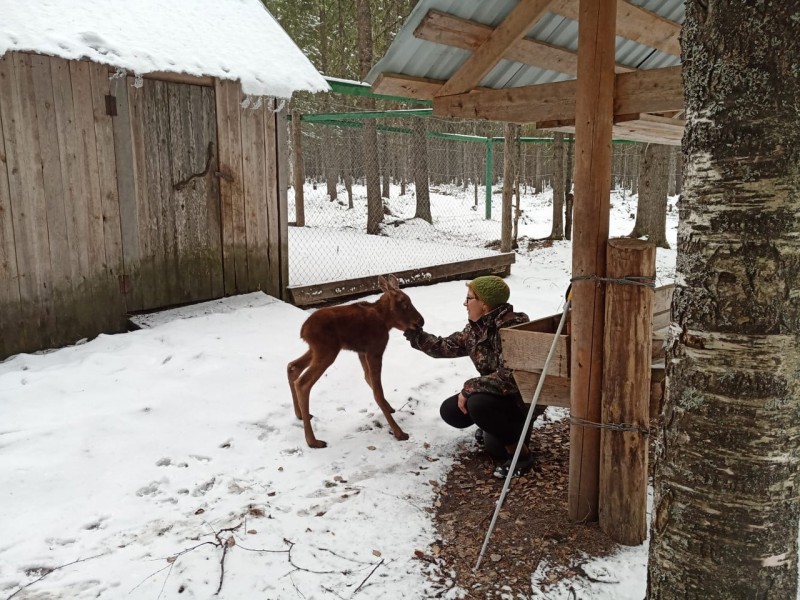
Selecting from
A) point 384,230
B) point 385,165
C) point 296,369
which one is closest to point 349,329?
point 296,369

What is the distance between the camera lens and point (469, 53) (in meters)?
4.07

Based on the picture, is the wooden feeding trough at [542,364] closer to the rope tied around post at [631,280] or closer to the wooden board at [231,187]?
the rope tied around post at [631,280]

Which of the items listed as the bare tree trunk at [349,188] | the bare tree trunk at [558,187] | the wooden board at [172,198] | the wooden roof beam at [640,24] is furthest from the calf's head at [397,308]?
the bare tree trunk at [349,188]

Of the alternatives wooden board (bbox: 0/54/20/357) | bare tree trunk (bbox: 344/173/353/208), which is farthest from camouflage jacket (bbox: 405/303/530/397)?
bare tree trunk (bbox: 344/173/353/208)

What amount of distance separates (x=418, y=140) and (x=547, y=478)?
11831 millimetres

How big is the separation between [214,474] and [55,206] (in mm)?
3507

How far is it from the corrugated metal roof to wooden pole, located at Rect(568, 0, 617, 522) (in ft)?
3.20

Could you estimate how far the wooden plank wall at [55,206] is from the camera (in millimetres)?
5395

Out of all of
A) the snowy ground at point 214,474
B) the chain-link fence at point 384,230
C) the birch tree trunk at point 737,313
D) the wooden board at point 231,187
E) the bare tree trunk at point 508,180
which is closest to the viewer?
the birch tree trunk at point 737,313

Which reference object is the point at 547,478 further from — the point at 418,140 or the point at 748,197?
the point at 418,140

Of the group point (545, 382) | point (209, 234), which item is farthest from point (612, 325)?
point (209, 234)

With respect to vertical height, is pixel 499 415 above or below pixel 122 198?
below

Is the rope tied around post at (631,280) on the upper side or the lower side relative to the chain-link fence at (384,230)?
upper

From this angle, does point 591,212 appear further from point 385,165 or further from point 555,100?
point 385,165
